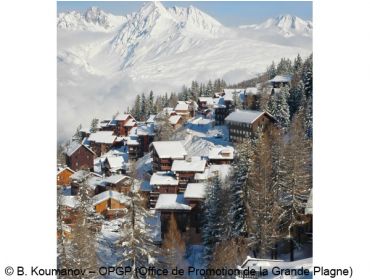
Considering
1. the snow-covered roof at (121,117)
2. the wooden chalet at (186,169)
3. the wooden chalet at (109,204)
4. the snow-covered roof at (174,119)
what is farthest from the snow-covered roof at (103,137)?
the wooden chalet at (109,204)

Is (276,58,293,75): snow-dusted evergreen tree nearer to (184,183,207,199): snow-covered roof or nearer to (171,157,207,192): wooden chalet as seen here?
(171,157,207,192): wooden chalet

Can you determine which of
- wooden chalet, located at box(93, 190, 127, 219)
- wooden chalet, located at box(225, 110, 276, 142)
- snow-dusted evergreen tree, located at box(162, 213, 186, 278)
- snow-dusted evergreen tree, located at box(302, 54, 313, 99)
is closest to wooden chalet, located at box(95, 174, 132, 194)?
wooden chalet, located at box(93, 190, 127, 219)

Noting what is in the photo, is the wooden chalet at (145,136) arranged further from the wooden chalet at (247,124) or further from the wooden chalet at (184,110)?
the wooden chalet at (247,124)

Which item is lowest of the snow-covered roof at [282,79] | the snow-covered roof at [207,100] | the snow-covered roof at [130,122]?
the snow-covered roof at [130,122]

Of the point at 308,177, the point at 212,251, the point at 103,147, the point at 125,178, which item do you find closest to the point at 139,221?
the point at 212,251

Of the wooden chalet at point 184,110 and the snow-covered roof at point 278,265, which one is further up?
the wooden chalet at point 184,110

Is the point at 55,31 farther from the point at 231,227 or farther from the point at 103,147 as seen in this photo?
the point at 103,147
